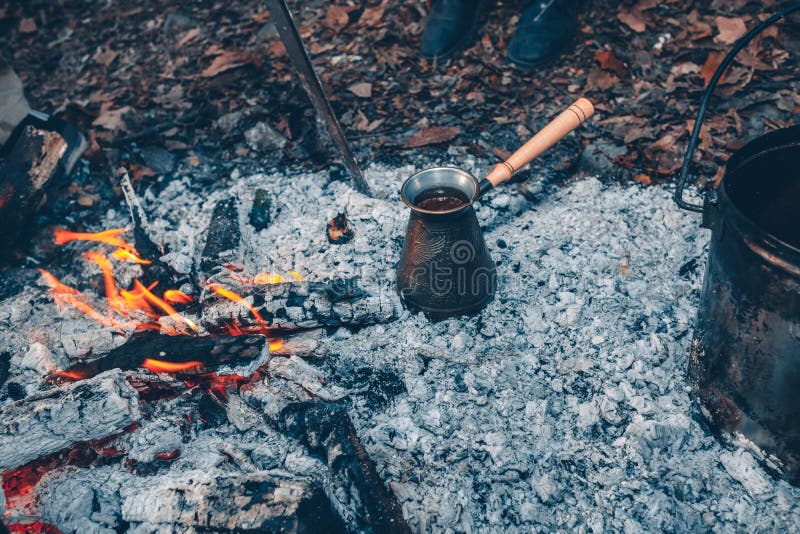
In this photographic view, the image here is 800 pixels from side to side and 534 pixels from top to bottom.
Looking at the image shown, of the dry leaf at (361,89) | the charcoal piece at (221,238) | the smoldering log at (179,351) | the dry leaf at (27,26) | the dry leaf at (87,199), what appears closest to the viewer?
the smoldering log at (179,351)

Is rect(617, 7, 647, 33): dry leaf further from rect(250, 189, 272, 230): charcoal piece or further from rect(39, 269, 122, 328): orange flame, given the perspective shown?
rect(39, 269, 122, 328): orange flame

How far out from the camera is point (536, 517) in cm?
213

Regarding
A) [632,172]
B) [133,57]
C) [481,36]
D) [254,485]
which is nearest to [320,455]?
[254,485]

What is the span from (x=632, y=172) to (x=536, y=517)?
235cm

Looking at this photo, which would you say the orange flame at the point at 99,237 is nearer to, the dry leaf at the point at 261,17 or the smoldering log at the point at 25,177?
the smoldering log at the point at 25,177

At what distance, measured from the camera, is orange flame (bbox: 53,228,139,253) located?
347 cm

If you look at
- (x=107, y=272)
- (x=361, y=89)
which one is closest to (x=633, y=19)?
(x=361, y=89)

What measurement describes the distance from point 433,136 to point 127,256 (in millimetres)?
2365

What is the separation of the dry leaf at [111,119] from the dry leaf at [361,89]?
209 centimetres

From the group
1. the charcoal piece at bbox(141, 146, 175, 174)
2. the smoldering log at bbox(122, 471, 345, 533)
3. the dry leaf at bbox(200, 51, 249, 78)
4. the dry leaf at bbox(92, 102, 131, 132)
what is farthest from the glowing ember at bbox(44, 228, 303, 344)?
the dry leaf at bbox(200, 51, 249, 78)

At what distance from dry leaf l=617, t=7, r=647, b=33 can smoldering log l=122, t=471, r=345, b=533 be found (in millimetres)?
4374

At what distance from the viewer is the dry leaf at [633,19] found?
4223mm

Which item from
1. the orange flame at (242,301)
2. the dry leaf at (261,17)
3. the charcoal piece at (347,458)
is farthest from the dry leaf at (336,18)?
the charcoal piece at (347,458)

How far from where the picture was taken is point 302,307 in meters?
2.72
